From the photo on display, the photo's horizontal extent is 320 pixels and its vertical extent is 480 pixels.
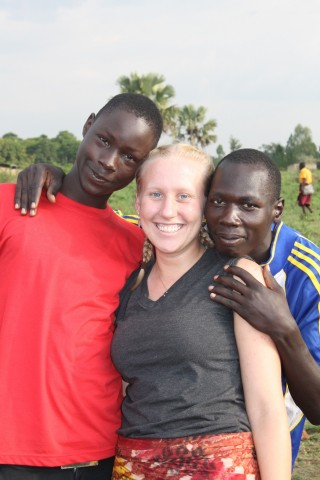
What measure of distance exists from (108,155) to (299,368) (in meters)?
1.08

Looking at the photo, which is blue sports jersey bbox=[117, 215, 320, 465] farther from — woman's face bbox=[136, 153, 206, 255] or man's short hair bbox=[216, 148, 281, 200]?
woman's face bbox=[136, 153, 206, 255]

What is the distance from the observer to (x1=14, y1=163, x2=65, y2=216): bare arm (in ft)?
7.71

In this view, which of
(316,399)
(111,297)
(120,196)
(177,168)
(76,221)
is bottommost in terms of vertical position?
(120,196)

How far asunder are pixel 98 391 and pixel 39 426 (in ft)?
0.78

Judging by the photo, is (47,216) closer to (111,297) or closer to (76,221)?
(76,221)

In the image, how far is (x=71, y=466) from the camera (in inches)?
86.6

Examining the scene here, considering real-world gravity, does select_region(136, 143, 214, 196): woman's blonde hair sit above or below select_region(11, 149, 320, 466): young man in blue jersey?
above

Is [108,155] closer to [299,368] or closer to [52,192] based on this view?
[52,192]

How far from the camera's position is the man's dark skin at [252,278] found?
6.87 ft

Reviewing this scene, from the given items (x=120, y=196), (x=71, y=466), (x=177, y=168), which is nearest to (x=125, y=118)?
(x=177, y=168)

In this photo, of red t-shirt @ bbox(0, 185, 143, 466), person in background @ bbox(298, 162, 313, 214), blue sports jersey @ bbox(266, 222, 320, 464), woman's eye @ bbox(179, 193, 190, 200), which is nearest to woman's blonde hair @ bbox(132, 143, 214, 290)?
woman's eye @ bbox(179, 193, 190, 200)

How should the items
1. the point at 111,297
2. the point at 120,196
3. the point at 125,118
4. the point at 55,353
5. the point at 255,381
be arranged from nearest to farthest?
the point at 255,381
the point at 55,353
the point at 111,297
the point at 125,118
the point at 120,196

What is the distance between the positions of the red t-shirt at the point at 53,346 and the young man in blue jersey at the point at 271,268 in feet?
1.53

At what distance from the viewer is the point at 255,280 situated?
215 centimetres
